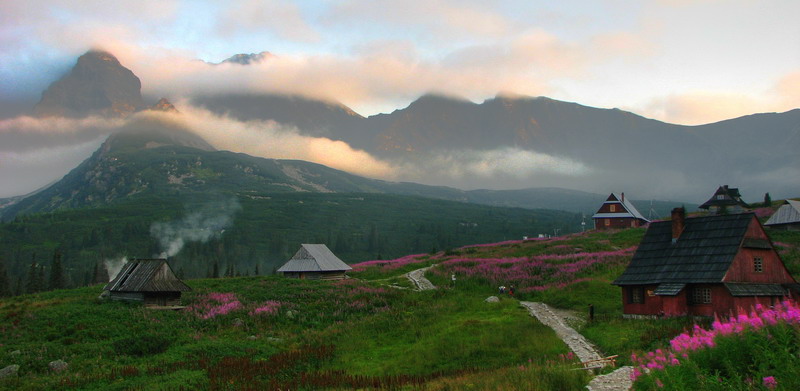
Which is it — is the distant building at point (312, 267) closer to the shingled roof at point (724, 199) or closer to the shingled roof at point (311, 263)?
the shingled roof at point (311, 263)

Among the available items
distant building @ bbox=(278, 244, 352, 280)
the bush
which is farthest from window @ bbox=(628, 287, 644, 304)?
distant building @ bbox=(278, 244, 352, 280)

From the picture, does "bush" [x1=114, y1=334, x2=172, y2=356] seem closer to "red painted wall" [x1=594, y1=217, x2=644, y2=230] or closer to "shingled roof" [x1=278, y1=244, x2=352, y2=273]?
"shingled roof" [x1=278, y1=244, x2=352, y2=273]

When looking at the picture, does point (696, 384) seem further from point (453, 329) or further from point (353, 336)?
point (353, 336)

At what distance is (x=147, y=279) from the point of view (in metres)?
47.6

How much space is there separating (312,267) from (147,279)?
81.9 ft

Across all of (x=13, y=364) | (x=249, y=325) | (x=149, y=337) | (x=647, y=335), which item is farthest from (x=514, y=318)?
(x=13, y=364)

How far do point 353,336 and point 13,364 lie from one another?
1880cm

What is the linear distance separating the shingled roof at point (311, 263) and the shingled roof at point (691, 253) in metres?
41.2

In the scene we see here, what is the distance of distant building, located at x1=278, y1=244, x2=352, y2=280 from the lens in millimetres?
70062

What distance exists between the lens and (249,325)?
42062 millimetres

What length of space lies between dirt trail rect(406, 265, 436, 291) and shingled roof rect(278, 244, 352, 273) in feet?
31.1

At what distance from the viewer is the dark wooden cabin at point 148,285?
155ft

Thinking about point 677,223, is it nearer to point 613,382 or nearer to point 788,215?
point 613,382

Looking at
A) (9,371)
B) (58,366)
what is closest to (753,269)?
(58,366)
